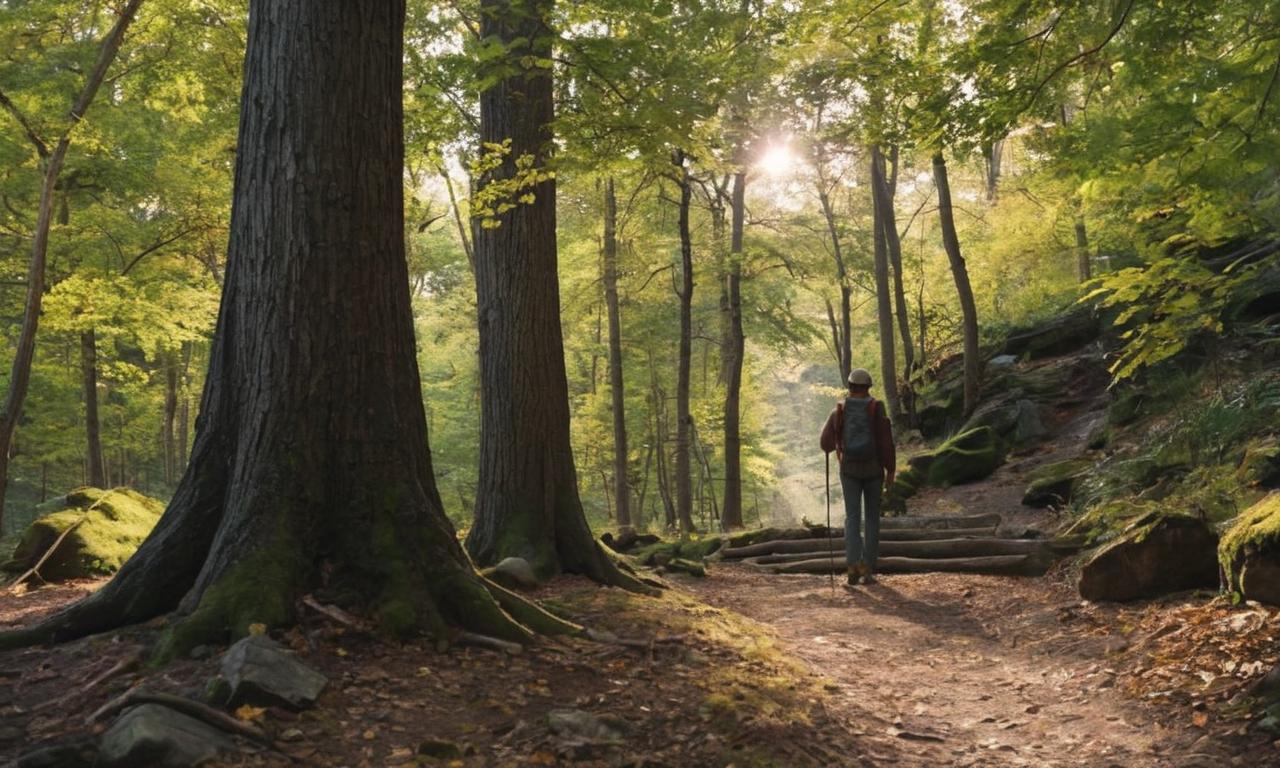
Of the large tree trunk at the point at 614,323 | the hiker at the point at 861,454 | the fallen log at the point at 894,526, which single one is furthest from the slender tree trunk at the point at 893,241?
the hiker at the point at 861,454

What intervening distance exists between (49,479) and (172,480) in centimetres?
958

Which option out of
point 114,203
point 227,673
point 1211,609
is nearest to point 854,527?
point 1211,609

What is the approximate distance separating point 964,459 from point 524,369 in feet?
33.6

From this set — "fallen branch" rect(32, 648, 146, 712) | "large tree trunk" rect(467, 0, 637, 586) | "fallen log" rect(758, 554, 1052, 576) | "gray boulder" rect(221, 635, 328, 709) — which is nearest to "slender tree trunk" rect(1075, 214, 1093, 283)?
"fallen log" rect(758, 554, 1052, 576)

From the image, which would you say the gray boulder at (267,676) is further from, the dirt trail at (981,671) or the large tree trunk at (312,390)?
the dirt trail at (981,671)

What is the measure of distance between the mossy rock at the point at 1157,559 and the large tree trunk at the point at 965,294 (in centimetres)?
1154

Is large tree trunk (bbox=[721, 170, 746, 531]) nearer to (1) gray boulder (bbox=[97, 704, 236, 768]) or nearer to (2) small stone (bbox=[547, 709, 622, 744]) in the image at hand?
(2) small stone (bbox=[547, 709, 622, 744])

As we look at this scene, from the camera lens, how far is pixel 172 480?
24.8 meters

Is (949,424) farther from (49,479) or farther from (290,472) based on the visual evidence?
(49,479)

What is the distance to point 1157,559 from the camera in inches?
236

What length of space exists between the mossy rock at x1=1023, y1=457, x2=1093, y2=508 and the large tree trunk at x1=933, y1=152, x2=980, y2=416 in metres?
5.74

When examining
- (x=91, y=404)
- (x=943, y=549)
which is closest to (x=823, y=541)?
(x=943, y=549)

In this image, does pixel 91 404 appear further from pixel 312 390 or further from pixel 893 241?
pixel 893 241

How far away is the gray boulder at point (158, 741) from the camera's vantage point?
2936 millimetres
